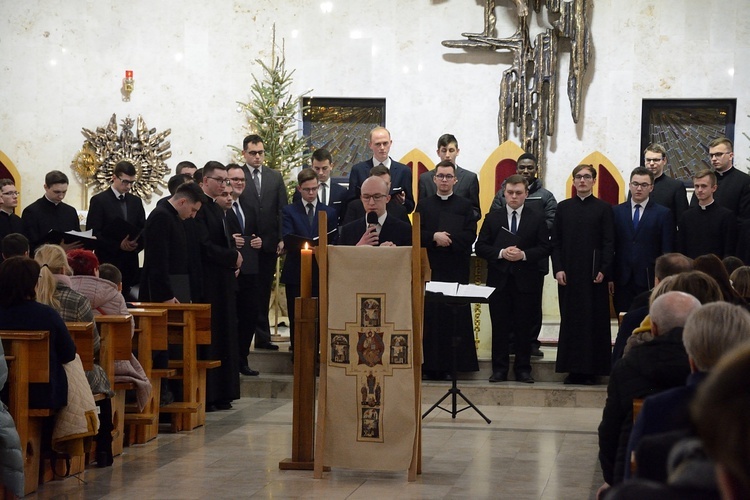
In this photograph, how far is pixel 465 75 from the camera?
12492 mm

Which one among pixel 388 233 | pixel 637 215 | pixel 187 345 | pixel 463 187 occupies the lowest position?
pixel 187 345

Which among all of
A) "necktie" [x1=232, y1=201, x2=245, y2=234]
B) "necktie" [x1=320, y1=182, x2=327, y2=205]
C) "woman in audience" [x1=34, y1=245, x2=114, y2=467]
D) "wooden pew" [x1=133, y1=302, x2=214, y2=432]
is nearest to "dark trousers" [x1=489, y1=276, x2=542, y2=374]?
"necktie" [x1=320, y1=182, x2=327, y2=205]

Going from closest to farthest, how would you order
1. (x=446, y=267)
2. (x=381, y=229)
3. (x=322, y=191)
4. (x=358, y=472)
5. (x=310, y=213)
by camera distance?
(x=358, y=472) → (x=381, y=229) → (x=446, y=267) → (x=310, y=213) → (x=322, y=191)

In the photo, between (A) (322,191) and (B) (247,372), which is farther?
(A) (322,191)

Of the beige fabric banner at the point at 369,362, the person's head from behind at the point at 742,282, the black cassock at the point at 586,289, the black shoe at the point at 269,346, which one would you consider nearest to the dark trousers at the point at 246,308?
the black shoe at the point at 269,346

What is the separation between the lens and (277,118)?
39.5ft

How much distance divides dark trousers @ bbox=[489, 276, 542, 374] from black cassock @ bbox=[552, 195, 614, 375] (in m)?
0.27

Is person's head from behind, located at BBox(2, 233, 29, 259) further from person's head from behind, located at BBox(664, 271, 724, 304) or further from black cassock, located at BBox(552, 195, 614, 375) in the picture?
black cassock, located at BBox(552, 195, 614, 375)

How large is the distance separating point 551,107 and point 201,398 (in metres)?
6.04

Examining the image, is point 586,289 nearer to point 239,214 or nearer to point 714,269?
point 239,214

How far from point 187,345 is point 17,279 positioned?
225cm

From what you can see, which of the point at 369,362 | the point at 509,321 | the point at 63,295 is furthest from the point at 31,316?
the point at 509,321

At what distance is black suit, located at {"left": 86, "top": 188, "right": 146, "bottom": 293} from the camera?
9172 millimetres

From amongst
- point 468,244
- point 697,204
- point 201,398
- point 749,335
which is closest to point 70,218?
point 201,398
